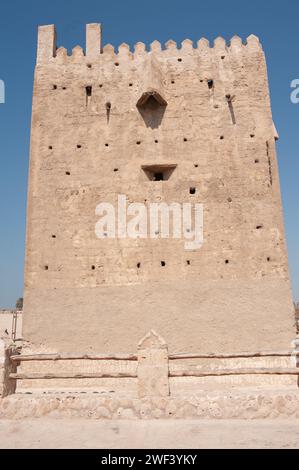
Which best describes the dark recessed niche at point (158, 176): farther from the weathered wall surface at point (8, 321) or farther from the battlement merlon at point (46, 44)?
the weathered wall surface at point (8, 321)

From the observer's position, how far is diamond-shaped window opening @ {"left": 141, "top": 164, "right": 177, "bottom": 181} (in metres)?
11.9

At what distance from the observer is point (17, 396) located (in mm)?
6191

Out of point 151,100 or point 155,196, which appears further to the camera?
point 151,100

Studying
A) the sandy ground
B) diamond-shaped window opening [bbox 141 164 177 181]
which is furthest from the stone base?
diamond-shaped window opening [bbox 141 164 177 181]

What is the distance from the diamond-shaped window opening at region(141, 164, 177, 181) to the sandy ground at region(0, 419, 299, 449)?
7.92m

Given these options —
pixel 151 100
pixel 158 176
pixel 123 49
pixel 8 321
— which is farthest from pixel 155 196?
pixel 8 321

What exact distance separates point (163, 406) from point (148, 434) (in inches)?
34.6

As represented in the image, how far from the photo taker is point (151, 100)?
1229cm

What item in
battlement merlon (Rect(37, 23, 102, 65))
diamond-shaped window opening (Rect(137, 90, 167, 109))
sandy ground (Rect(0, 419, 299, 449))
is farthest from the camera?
battlement merlon (Rect(37, 23, 102, 65))

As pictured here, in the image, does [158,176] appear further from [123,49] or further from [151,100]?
[123,49]

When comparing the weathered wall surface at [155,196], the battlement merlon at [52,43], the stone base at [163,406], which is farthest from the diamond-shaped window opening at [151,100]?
the stone base at [163,406]

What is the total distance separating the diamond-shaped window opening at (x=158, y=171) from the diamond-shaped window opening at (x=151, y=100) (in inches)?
82.0

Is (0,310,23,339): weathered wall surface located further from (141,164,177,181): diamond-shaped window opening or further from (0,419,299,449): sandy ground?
(0,419,299,449): sandy ground
